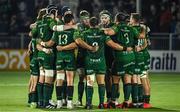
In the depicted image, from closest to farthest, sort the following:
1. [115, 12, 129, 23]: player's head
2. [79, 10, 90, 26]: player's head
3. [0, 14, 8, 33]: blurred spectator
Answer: [115, 12, 129, 23]: player's head, [79, 10, 90, 26]: player's head, [0, 14, 8, 33]: blurred spectator

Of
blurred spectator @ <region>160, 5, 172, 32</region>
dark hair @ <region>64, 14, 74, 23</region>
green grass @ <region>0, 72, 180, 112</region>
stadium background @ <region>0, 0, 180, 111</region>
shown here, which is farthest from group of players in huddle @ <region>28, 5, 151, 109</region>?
blurred spectator @ <region>160, 5, 172, 32</region>

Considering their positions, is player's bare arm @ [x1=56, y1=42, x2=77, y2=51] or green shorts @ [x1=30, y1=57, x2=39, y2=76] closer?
player's bare arm @ [x1=56, y1=42, x2=77, y2=51]

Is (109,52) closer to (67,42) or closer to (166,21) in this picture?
(67,42)

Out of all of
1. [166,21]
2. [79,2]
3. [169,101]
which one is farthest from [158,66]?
[169,101]

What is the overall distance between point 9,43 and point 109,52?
13263 millimetres

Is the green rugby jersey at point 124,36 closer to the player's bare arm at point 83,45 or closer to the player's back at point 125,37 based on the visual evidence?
the player's back at point 125,37

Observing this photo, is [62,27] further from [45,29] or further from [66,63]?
[66,63]

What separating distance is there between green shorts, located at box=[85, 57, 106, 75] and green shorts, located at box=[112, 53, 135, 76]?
22.3 inches

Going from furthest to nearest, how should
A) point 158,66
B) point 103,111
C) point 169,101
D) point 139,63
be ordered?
point 158,66 → point 169,101 → point 139,63 → point 103,111

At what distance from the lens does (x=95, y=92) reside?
74.5 feet

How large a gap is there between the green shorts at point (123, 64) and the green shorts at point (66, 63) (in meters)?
1.21

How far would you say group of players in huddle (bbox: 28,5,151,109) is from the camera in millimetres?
17625

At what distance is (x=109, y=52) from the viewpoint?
60.7 feet

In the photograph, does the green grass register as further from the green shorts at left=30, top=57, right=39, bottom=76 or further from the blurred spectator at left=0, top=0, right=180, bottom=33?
the blurred spectator at left=0, top=0, right=180, bottom=33
